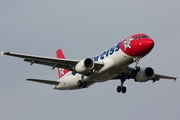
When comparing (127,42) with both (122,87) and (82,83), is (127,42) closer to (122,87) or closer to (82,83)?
(82,83)

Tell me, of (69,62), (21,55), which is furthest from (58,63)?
(21,55)

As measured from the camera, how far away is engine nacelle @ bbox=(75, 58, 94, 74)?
157ft

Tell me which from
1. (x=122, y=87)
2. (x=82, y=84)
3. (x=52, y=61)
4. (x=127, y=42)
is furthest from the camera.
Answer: (x=122, y=87)

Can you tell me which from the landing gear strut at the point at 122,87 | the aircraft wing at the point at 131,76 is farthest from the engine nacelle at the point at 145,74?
the landing gear strut at the point at 122,87

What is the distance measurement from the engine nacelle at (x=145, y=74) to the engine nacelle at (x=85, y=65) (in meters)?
6.42

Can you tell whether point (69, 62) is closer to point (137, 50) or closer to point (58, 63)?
point (58, 63)

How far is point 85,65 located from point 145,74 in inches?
279

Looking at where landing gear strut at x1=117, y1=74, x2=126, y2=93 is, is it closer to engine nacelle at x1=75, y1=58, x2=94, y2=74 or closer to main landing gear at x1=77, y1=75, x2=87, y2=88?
main landing gear at x1=77, y1=75, x2=87, y2=88

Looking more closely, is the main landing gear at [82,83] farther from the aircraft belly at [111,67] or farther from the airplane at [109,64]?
the aircraft belly at [111,67]

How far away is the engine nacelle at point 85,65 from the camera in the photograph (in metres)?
47.8

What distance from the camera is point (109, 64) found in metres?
47.1

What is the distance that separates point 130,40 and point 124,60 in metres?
1.94

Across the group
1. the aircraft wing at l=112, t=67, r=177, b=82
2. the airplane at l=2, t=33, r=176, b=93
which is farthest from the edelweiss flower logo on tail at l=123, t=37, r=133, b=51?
the aircraft wing at l=112, t=67, r=177, b=82

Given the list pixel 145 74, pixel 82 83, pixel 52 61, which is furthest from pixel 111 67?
pixel 52 61
